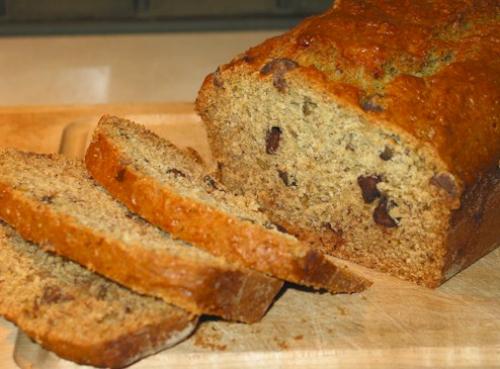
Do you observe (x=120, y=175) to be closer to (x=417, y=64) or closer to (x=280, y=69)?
(x=280, y=69)

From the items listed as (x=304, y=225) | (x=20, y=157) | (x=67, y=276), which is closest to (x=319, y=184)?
(x=304, y=225)

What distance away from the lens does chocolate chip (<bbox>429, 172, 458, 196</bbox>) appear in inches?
112

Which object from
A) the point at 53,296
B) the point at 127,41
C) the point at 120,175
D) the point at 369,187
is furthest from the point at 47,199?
the point at 127,41

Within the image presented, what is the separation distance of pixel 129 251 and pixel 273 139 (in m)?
0.96

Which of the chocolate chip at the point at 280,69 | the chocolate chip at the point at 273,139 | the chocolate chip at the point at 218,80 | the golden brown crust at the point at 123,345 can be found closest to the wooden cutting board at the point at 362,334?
the golden brown crust at the point at 123,345

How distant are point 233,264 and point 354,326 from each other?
0.55m

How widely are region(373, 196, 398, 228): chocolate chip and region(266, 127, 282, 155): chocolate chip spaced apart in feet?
1.73

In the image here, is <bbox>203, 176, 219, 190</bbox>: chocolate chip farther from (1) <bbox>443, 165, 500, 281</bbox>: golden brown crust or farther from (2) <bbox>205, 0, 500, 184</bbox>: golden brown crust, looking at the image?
(1) <bbox>443, 165, 500, 281</bbox>: golden brown crust

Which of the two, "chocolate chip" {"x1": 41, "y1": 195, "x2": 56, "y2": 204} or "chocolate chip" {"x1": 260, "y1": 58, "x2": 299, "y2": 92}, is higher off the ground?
"chocolate chip" {"x1": 260, "y1": 58, "x2": 299, "y2": 92}

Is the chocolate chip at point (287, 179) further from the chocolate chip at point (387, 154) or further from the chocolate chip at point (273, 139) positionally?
the chocolate chip at point (387, 154)

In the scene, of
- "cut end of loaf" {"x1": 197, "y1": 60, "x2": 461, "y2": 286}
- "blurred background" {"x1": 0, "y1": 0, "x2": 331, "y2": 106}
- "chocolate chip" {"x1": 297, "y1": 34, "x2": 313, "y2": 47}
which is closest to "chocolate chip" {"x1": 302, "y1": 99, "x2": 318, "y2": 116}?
"cut end of loaf" {"x1": 197, "y1": 60, "x2": 461, "y2": 286}

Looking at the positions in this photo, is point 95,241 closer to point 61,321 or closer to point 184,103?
point 61,321

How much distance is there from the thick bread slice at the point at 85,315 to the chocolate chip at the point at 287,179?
0.90m

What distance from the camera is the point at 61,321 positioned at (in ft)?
8.76
